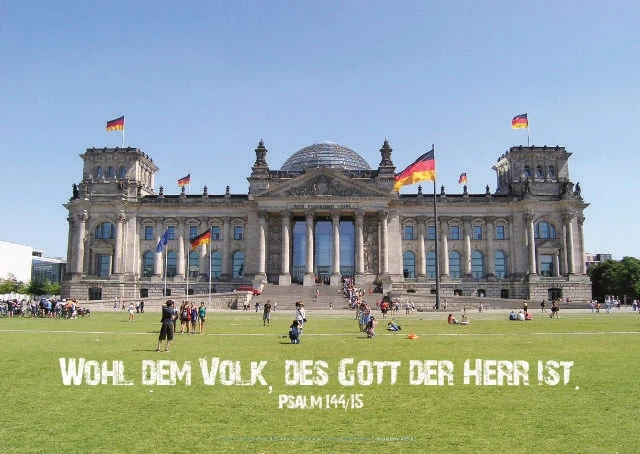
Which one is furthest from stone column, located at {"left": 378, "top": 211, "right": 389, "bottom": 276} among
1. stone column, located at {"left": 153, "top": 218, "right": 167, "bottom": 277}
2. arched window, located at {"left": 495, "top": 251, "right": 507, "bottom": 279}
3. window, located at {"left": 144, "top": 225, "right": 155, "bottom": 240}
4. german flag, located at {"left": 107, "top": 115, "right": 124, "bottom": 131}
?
german flag, located at {"left": 107, "top": 115, "right": 124, "bottom": 131}

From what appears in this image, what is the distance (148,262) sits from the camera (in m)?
91.1

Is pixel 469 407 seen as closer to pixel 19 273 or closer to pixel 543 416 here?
pixel 543 416

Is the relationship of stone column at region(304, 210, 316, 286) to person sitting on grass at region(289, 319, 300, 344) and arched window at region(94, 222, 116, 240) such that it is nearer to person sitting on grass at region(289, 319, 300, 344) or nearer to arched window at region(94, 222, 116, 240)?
arched window at region(94, 222, 116, 240)

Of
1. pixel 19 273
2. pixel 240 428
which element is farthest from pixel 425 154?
pixel 19 273

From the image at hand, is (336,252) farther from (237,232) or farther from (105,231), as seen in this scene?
(105,231)

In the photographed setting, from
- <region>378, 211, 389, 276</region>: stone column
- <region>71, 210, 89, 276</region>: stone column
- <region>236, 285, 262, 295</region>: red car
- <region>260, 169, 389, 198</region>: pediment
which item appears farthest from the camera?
<region>71, 210, 89, 276</region>: stone column

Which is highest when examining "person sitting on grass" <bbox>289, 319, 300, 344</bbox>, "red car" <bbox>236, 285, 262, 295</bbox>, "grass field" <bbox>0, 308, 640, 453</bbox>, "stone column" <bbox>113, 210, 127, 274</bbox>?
"stone column" <bbox>113, 210, 127, 274</bbox>

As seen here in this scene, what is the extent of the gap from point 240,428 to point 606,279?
11080 centimetres

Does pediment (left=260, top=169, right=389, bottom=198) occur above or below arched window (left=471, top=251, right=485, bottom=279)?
above

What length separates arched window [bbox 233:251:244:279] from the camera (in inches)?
3561

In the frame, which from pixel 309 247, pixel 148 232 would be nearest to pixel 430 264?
pixel 309 247

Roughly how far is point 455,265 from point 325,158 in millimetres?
29099

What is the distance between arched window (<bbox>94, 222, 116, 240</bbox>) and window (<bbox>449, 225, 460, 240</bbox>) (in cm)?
5254

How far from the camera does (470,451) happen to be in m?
9.08
